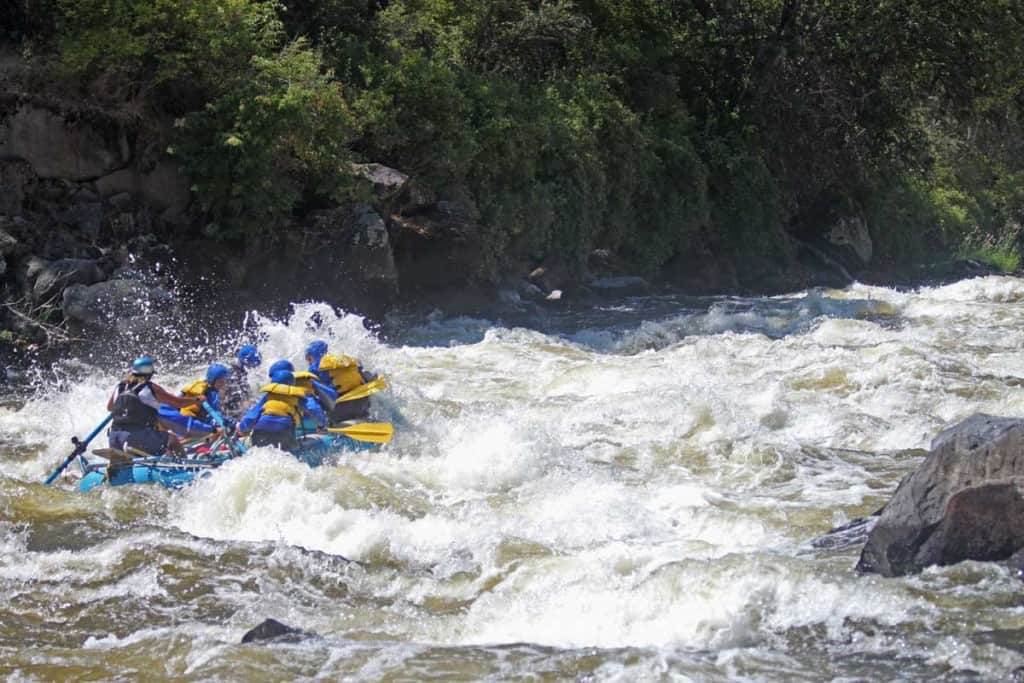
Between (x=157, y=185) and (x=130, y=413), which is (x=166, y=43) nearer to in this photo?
(x=157, y=185)

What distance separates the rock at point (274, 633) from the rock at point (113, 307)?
7.40m

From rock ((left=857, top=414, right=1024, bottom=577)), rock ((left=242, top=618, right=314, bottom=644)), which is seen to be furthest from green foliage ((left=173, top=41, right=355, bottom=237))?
rock ((left=857, top=414, right=1024, bottom=577))

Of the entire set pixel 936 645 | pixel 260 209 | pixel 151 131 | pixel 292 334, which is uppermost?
pixel 151 131

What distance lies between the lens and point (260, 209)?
13906mm

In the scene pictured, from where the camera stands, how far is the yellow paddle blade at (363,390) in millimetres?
10031

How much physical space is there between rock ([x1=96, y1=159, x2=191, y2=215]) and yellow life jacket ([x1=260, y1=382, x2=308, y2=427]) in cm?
589

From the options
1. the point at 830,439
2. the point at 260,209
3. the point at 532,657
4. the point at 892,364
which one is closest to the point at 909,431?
the point at 830,439

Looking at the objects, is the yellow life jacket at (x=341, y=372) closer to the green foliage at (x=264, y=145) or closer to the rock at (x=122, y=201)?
the green foliage at (x=264, y=145)

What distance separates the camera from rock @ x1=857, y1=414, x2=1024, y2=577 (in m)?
5.88

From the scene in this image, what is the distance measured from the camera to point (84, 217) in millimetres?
13609

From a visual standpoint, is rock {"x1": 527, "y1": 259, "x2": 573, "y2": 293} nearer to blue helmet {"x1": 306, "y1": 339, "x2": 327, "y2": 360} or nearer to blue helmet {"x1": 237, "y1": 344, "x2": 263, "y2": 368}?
blue helmet {"x1": 306, "y1": 339, "x2": 327, "y2": 360}

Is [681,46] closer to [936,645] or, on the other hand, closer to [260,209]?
[260,209]

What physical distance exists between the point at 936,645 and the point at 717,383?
620 cm

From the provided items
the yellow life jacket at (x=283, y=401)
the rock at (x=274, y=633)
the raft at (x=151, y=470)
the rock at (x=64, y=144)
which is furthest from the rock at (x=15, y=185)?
the rock at (x=274, y=633)
